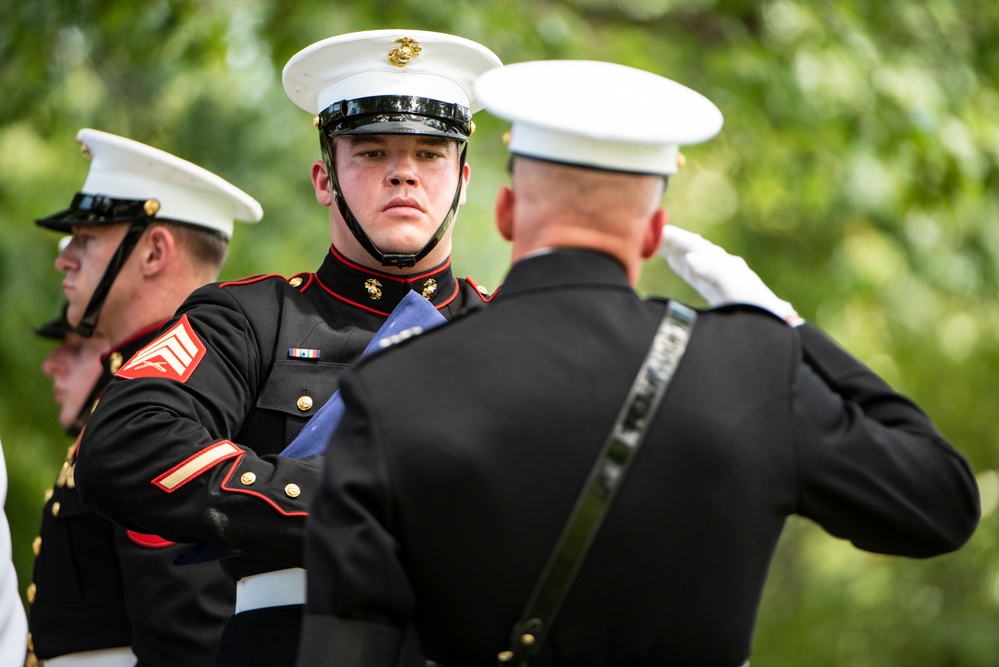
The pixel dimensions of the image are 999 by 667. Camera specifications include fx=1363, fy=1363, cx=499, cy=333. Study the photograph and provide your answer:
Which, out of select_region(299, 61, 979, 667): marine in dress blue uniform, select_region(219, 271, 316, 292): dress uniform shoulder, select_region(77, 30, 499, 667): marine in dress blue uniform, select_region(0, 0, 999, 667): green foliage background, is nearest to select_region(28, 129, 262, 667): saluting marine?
select_region(77, 30, 499, 667): marine in dress blue uniform

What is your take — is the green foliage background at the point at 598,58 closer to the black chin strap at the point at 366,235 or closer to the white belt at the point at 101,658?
the white belt at the point at 101,658

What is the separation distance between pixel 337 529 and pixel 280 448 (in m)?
0.99

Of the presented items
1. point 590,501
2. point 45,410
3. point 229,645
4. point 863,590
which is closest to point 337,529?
point 590,501

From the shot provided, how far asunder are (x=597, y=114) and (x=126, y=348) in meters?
2.20

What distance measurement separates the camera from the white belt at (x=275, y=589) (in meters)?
2.83

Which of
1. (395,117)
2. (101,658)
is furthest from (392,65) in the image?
(101,658)

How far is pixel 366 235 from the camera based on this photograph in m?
3.02

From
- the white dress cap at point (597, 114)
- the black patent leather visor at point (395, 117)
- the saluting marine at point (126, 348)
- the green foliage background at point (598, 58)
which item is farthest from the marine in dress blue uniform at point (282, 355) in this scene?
the green foliage background at point (598, 58)

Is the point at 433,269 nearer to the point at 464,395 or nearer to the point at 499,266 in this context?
the point at 464,395

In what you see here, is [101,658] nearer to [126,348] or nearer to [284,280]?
[126,348]

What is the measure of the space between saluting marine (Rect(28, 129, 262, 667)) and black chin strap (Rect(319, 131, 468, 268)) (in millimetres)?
865

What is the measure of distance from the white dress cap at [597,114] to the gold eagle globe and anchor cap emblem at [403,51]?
97cm

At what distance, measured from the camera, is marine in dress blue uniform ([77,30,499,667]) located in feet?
8.71

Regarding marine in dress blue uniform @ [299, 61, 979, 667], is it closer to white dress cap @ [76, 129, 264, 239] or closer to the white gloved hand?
the white gloved hand
